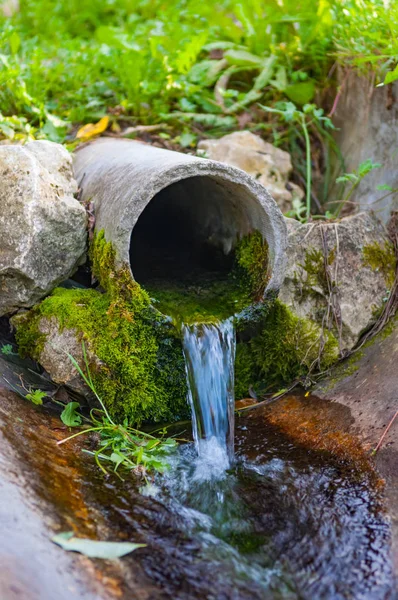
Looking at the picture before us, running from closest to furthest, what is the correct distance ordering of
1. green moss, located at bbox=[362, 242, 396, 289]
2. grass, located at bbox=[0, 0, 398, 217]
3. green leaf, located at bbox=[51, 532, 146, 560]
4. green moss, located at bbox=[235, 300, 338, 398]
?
green leaf, located at bbox=[51, 532, 146, 560], green moss, located at bbox=[235, 300, 338, 398], green moss, located at bbox=[362, 242, 396, 289], grass, located at bbox=[0, 0, 398, 217]

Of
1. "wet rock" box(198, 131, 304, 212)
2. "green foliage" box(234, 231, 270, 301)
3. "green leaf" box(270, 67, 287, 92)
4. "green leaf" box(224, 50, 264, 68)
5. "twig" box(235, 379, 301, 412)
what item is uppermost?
"green leaf" box(224, 50, 264, 68)

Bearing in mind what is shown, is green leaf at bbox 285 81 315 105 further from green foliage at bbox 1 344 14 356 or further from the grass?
green foliage at bbox 1 344 14 356

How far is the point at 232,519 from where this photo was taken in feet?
9.52

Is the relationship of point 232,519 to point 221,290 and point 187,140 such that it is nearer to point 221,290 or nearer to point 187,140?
point 221,290

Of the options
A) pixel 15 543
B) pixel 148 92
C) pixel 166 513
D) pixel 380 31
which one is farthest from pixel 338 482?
pixel 148 92

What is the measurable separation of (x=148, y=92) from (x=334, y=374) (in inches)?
123

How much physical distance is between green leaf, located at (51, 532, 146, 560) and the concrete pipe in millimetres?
1590

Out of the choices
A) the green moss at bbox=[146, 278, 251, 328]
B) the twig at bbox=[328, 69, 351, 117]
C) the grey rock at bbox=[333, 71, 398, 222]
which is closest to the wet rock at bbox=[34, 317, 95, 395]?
the green moss at bbox=[146, 278, 251, 328]

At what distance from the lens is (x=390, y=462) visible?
10.2ft

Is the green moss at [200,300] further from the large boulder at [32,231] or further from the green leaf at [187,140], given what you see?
the green leaf at [187,140]

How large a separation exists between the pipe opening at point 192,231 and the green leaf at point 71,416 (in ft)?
3.38

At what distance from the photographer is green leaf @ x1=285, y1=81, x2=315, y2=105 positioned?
5539 mm

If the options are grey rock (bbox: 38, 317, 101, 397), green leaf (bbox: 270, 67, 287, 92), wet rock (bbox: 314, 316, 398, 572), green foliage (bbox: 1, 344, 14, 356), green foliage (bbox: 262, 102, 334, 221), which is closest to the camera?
wet rock (bbox: 314, 316, 398, 572)

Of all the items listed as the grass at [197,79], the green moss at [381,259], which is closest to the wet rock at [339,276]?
the green moss at [381,259]
